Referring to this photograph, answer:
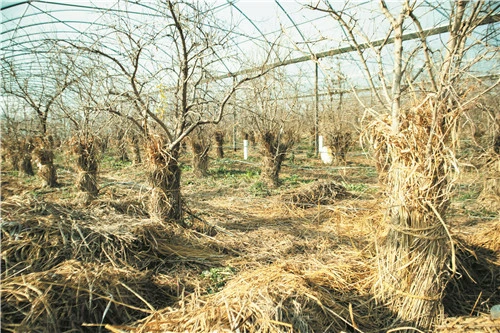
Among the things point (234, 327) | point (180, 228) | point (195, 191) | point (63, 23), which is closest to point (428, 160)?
point (234, 327)

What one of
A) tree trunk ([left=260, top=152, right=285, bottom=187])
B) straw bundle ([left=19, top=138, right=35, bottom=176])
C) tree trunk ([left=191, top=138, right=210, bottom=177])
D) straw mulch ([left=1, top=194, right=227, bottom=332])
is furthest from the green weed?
straw bundle ([left=19, top=138, right=35, bottom=176])

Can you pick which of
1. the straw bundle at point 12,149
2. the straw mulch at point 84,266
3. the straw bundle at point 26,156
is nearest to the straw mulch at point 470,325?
the straw mulch at point 84,266

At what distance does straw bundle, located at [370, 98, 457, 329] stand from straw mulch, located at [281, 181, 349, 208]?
10.4ft

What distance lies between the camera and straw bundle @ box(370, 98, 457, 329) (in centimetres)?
189

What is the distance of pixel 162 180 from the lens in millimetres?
3609

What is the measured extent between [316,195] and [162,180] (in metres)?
3.05

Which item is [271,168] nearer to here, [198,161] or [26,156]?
[198,161]

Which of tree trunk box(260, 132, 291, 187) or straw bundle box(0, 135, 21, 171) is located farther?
straw bundle box(0, 135, 21, 171)

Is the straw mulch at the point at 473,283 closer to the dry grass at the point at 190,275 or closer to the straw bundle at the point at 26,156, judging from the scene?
the dry grass at the point at 190,275

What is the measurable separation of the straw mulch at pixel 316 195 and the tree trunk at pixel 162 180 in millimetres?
2271

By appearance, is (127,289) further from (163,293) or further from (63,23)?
(63,23)

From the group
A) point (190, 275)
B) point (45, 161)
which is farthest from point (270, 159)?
point (45, 161)

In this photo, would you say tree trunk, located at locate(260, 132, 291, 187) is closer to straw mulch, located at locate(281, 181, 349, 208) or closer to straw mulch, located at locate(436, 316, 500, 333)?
straw mulch, located at locate(281, 181, 349, 208)

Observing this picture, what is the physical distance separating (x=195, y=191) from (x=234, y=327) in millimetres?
5404
